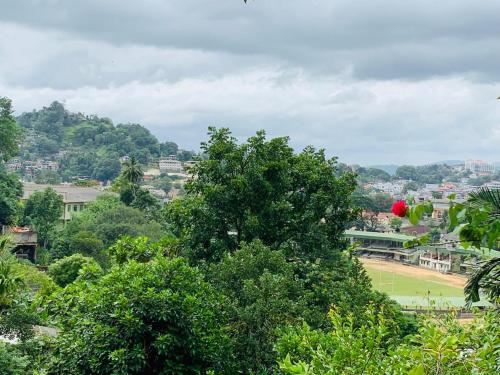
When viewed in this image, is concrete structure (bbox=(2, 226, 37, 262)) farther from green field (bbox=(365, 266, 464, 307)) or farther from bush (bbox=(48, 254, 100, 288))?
green field (bbox=(365, 266, 464, 307))

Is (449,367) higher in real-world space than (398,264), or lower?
higher

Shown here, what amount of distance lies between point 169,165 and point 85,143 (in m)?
22.0

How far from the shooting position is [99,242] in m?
39.4

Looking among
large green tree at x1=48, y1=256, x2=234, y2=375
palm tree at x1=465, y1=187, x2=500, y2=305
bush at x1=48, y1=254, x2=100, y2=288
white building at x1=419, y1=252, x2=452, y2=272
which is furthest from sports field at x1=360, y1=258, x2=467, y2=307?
palm tree at x1=465, y1=187, x2=500, y2=305

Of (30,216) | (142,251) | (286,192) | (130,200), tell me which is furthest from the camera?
(130,200)

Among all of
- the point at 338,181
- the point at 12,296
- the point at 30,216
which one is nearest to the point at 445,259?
the point at 30,216

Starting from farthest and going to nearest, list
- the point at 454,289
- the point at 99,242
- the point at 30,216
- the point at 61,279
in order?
the point at 454,289 → the point at 30,216 → the point at 99,242 → the point at 61,279

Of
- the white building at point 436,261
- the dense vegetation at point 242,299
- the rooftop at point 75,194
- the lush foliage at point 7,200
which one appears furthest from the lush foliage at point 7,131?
the white building at point 436,261

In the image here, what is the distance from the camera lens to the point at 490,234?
3805mm

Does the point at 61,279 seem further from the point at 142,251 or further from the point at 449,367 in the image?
the point at 449,367

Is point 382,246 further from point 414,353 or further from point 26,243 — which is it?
point 414,353

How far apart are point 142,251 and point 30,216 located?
36.3m

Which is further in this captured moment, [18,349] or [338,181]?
[338,181]

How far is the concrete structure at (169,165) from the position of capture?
5837 inches
